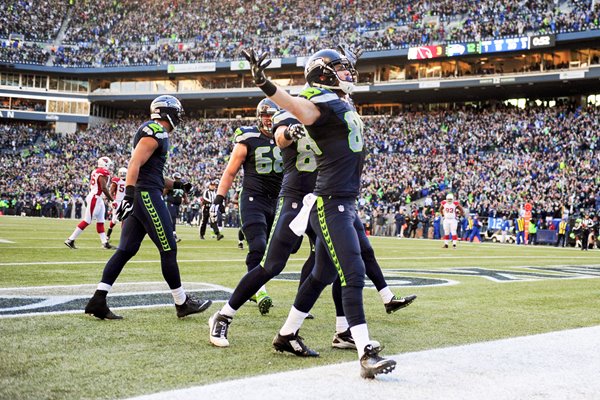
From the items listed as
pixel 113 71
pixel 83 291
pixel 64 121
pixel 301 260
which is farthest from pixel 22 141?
pixel 83 291

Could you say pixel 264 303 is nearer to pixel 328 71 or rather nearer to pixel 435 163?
pixel 328 71

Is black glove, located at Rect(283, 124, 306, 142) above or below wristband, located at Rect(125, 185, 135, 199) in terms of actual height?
above

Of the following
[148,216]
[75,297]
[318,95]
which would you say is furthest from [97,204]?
[318,95]

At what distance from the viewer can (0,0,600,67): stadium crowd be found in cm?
4128

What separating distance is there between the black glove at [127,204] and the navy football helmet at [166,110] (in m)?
0.73

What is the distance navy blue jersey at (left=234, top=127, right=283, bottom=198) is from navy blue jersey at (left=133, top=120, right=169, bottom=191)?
0.87 m

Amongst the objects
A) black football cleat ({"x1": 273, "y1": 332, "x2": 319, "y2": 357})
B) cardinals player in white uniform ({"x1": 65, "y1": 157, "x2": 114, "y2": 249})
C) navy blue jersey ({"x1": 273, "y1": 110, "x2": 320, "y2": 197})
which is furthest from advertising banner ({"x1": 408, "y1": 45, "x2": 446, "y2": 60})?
black football cleat ({"x1": 273, "y1": 332, "x2": 319, "y2": 357})

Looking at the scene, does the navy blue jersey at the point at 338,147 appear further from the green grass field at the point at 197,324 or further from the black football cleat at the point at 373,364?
the green grass field at the point at 197,324

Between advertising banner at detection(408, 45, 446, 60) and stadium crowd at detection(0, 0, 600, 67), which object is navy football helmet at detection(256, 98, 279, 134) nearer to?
stadium crowd at detection(0, 0, 600, 67)

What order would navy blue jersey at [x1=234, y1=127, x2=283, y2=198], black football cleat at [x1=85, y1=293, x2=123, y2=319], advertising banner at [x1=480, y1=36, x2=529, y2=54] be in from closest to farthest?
black football cleat at [x1=85, y1=293, x2=123, y2=319] < navy blue jersey at [x1=234, y1=127, x2=283, y2=198] < advertising banner at [x1=480, y1=36, x2=529, y2=54]

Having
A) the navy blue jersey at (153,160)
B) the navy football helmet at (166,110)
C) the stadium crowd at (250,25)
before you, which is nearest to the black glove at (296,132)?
the navy blue jersey at (153,160)

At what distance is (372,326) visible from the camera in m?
5.55

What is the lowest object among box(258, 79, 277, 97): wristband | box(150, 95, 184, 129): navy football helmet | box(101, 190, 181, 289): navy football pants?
box(101, 190, 181, 289): navy football pants

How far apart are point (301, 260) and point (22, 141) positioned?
163ft
